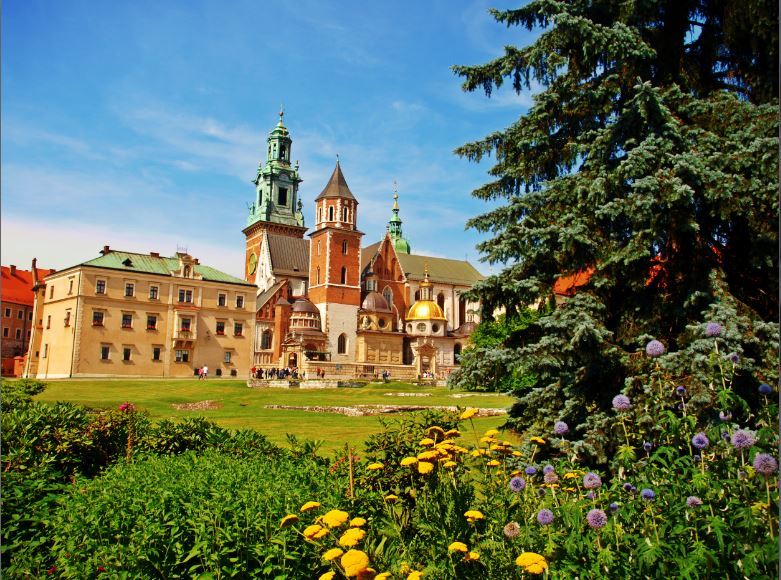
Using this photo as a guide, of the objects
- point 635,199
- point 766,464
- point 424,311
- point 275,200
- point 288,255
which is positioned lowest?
point 766,464

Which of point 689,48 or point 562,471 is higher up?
point 689,48

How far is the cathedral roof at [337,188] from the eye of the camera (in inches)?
2628

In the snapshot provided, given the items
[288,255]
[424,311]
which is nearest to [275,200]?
[288,255]

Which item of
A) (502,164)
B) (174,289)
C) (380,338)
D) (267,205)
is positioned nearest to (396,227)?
(267,205)

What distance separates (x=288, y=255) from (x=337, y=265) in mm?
12224

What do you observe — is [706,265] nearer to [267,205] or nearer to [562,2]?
[562,2]

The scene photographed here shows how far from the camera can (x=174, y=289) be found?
2288 inches

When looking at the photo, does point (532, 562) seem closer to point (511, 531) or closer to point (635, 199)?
point (511, 531)

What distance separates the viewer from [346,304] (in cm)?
6481

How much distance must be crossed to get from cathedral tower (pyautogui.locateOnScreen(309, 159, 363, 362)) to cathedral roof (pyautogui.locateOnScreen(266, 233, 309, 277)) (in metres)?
6.64

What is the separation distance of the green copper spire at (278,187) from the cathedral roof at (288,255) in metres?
7.52

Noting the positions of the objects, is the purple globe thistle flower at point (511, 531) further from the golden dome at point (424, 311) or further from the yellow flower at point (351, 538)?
the golden dome at point (424, 311)

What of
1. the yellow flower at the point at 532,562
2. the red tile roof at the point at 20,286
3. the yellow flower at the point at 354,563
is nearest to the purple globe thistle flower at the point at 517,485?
the yellow flower at the point at 532,562

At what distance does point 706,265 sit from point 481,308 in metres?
2.96
